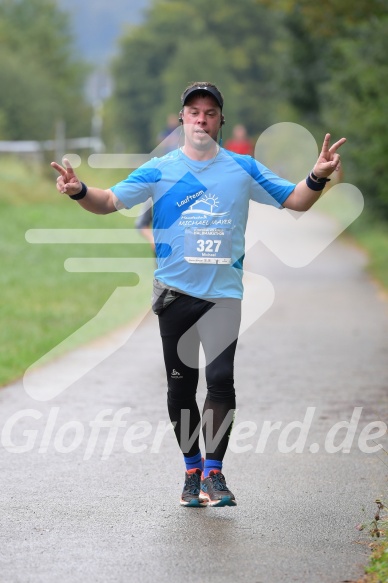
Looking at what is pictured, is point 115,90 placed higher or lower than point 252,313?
higher

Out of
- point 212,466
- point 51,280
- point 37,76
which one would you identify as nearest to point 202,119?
point 212,466

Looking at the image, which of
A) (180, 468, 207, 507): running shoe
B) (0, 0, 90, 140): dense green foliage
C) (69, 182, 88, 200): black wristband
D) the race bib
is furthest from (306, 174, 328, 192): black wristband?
(0, 0, 90, 140): dense green foliage

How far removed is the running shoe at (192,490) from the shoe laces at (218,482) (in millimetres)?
124

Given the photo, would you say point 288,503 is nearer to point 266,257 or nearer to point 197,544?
point 197,544

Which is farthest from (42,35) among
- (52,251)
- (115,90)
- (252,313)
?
(252,313)

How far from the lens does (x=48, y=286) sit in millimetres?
18875

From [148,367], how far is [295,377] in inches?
53.2

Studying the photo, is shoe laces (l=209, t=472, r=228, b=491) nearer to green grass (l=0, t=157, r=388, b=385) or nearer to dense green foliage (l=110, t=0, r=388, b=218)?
green grass (l=0, t=157, r=388, b=385)

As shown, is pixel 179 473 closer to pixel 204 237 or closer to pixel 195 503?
pixel 195 503

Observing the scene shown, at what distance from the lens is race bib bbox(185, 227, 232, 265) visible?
6445 mm

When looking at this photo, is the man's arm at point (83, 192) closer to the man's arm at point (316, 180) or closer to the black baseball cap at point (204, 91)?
the black baseball cap at point (204, 91)

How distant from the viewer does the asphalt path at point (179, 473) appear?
555 centimetres

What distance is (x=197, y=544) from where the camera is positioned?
583 cm

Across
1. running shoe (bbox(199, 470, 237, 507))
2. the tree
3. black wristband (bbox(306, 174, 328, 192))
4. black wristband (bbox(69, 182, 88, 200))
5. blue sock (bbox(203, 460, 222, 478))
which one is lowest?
running shoe (bbox(199, 470, 237, 507))
